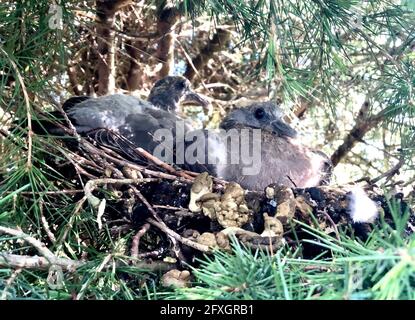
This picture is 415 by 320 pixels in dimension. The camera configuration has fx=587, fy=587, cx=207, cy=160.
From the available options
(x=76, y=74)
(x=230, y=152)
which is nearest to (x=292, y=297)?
(x=230, y=152)

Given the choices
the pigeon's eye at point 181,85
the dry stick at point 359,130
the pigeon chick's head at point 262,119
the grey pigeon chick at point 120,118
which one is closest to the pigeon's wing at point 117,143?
the grey pigeon chick at point 120,118

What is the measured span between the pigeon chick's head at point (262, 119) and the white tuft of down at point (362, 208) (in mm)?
671

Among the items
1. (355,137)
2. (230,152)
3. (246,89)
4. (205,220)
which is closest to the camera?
(205,220)

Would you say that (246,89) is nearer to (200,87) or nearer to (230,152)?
(200,87)

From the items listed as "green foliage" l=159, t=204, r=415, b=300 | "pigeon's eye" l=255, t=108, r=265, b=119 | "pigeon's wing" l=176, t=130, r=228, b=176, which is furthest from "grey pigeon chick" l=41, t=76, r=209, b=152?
"green foliage" l=159, t=204, r=415, b=300

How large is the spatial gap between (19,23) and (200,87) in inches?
62.2

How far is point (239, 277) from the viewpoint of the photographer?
2.41 feet

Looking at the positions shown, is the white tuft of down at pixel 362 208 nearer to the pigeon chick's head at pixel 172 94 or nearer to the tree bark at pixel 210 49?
the pigeon chick's head at pixel 172 94

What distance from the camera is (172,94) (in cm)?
239

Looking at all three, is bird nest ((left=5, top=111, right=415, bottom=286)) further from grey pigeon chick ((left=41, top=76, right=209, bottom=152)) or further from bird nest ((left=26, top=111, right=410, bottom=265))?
grey pigeon chick ((left=41, top=76, right=209, bottom=152))

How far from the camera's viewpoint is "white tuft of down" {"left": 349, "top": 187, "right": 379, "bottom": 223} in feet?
4.20

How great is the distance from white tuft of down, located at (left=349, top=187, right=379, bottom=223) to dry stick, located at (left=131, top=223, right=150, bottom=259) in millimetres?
458

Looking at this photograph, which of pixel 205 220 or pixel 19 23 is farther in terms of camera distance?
pixel 19 23

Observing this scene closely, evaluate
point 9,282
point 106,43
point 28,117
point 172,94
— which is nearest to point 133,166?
point 28,117
